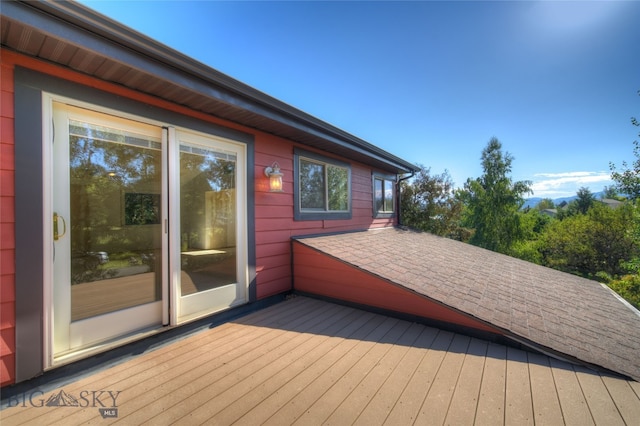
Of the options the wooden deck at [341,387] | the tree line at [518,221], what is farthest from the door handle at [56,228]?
the tree line at [518,221]

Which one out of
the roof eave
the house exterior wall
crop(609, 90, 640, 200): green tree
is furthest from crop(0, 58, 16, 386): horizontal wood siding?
crop(609, 90, 640, 200): green tree

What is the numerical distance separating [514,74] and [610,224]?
35.3 feet

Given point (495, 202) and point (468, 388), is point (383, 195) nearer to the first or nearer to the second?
point (468, 388)

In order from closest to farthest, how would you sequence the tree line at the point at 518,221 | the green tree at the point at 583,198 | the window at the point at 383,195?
the window at the point at 383,195
the tree line at the point at 518,221
the green tree at the point at 583,198

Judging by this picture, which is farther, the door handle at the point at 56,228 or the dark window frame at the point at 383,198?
the dark window frame at the point at 383,198

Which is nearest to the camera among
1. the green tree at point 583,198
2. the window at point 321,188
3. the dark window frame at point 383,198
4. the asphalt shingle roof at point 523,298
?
the asphalt shingle roof at point 523,298

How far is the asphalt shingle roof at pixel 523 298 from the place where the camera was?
2137 millimetres

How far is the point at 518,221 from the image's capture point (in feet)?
47.3

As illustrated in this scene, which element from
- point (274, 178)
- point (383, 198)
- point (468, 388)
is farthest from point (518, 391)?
point (383, 198)

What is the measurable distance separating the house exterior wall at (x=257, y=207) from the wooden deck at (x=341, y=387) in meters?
0.69

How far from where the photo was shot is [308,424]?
132 centimetres

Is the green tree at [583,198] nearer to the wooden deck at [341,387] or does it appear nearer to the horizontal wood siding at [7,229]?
the wooden deck at [341,387]

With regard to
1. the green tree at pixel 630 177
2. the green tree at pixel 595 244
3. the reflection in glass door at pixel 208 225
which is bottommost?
the green tree at pixel 595 244

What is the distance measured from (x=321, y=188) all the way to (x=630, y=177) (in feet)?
35.7
